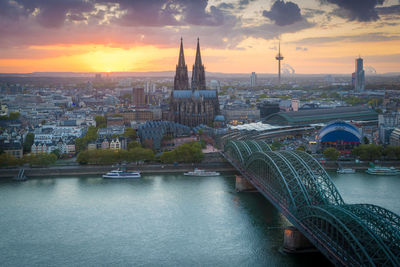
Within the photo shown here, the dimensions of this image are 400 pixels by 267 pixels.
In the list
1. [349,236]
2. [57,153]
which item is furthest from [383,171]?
[57,153]

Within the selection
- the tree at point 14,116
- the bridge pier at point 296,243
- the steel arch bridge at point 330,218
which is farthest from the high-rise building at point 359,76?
the bridge pier at point 296,243

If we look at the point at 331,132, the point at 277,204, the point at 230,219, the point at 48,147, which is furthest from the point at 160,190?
the point at 331,132

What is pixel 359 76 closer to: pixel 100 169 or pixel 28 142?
pixel 28 142

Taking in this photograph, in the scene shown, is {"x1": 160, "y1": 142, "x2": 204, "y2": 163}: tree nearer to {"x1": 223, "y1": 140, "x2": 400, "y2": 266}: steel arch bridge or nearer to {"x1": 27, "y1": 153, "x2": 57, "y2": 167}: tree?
{"x1": 27, "y1": 153, "x2": 57, "y2": 167}: tree

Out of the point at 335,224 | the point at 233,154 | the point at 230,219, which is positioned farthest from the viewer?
the point at 233,154

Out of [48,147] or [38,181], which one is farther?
[48,147]

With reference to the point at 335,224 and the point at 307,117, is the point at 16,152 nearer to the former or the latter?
the point at 335,224
